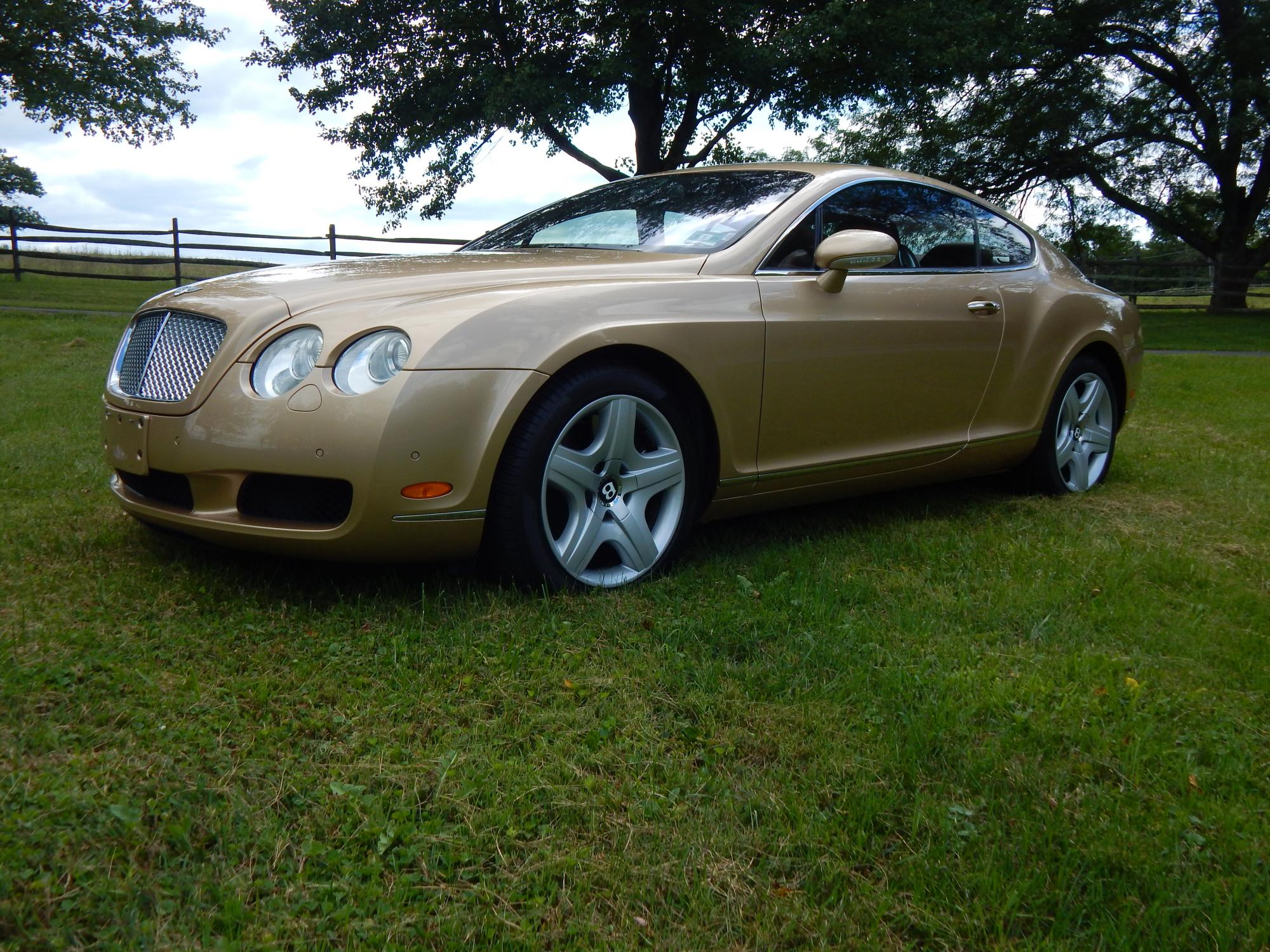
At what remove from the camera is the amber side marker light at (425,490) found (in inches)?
115

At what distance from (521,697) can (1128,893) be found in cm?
132

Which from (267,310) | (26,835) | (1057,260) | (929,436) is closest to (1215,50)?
(1057,260)

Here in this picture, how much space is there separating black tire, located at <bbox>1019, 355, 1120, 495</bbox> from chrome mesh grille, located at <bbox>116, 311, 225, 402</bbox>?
3484 millimetres

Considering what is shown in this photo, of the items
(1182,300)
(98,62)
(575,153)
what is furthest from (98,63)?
(1182,300)

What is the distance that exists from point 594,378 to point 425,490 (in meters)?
0.60

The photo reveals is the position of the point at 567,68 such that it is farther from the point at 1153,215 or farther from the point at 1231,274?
the point at 1231,274

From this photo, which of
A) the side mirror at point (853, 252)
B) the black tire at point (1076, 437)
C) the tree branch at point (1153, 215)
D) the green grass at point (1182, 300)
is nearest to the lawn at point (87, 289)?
the black tire at point (1076, 437)

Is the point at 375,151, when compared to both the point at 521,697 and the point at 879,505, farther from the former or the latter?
the point at 521,697

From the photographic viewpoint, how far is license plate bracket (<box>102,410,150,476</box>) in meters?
3.19

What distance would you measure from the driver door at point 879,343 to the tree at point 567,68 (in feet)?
35.3

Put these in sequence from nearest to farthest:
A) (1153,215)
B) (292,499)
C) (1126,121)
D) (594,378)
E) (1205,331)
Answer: (292,499) → (594,378) → (1205,331) → (1126,121) → (1153,215)

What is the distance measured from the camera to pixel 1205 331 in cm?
2031

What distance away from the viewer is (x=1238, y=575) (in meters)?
3.84

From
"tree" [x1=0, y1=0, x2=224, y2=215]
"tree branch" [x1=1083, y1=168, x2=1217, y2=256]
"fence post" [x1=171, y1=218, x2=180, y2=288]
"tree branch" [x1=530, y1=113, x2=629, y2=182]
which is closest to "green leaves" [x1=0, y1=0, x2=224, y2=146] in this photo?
"tree" [x1=0, y1=0, x2=224, y2=215]
